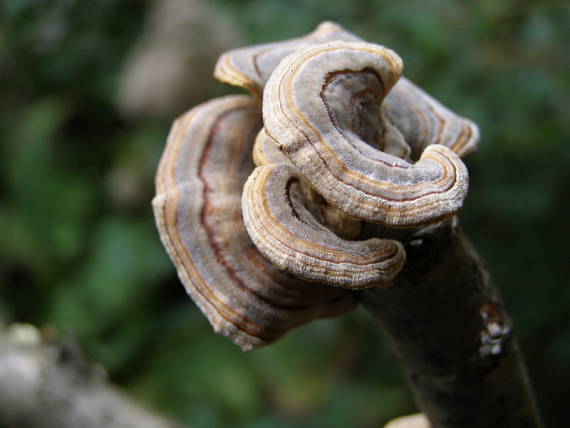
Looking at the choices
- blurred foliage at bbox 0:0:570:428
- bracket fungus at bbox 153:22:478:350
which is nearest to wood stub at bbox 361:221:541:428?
bracket fungus at bbox 153:22:478:350

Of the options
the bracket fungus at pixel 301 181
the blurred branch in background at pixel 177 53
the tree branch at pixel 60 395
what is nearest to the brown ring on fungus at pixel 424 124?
the bracket fungus at pixel 301 181

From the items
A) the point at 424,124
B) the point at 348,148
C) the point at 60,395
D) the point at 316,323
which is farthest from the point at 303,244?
the point at 316,323

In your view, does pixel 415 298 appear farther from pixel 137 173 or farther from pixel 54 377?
pixel 137 173

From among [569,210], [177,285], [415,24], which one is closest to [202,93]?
[177,285]

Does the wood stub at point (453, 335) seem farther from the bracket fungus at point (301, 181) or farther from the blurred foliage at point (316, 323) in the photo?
the blurred foliage at point (316, 323)

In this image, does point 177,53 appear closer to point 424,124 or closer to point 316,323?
point 316,323

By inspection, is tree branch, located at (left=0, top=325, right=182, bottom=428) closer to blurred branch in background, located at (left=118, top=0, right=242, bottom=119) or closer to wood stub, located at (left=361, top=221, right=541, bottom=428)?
wood stub, located at (left=361, top=221, right=541, bottom=428)
